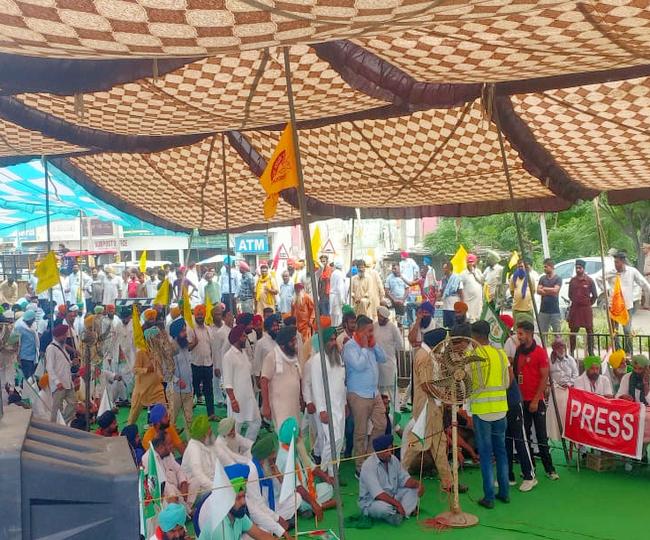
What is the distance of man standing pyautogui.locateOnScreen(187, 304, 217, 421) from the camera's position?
9773mm

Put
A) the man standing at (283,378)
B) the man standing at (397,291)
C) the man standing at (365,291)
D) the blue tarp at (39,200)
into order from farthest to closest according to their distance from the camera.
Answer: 1. the man standing at (397,291)
2. the man standing at (365,291)
3. the blue tarp at (39,200)
4. the man standing at (283,378)

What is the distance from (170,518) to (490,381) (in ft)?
10.2

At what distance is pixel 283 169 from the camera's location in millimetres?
5363

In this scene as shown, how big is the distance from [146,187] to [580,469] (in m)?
7.68

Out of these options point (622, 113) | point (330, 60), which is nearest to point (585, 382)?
point (622, 113)

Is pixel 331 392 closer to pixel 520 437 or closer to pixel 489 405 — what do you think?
pixel 489 405

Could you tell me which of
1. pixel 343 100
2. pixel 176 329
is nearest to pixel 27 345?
pixel 176 329

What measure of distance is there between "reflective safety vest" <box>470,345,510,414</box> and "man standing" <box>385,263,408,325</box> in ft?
34.3

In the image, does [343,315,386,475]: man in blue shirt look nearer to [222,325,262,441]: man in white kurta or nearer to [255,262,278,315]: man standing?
[222,325,262,441]: man in white kurta

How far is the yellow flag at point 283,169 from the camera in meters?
5.29

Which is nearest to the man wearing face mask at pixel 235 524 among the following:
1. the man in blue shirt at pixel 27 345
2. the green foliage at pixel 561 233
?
the man in blue shirt at pixel 27 345

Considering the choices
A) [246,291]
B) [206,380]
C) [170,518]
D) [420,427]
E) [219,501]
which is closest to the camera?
[170,518]

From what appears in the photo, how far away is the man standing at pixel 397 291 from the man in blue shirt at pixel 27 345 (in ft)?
27.7

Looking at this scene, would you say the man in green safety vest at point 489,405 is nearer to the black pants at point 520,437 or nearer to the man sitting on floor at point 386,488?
the black pants at point 520,437
